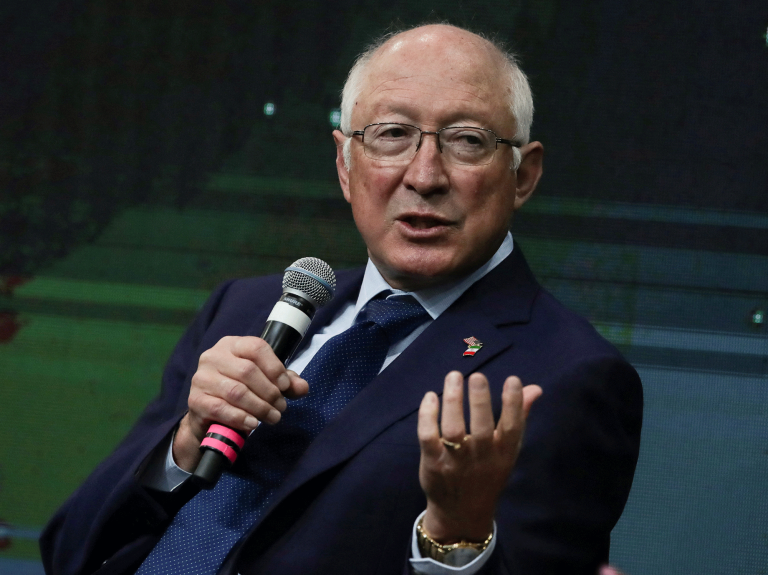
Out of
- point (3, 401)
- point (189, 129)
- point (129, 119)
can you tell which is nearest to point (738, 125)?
point (189, 129)

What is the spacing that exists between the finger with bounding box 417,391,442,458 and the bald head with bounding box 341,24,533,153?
0.90m

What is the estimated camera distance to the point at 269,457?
1.56 metres

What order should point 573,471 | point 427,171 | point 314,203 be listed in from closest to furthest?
point 573,471, point 427,171, point 314,203

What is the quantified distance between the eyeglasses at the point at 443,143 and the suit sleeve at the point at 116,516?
671 mm

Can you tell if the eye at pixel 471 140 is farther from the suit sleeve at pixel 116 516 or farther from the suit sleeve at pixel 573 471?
the suit sleeve at pixel 116 516

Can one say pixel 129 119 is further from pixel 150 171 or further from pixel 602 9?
pixel 602 9

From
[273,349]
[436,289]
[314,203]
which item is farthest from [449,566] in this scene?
[314,203]

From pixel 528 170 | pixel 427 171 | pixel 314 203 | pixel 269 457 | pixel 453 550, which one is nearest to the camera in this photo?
pixel 453 550

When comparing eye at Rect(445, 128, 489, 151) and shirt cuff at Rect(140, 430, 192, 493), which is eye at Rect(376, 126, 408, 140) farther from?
shirt cuff at Rect(140, 430, 192, 493)

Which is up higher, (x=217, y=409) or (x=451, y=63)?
(x=451, y=63)

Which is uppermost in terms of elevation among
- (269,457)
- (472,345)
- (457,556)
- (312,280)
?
(312,280)

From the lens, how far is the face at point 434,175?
1.70m

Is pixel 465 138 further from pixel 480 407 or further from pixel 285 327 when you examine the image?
pixel 480 407

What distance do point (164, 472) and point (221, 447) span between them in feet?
1.13
